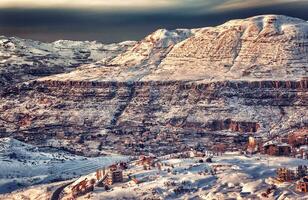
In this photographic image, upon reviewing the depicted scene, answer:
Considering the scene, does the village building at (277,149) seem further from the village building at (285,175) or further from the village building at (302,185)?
the village building at (302,185)

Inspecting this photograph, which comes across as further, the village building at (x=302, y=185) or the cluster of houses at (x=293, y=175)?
the cluster of houses at (x=293, y=175)

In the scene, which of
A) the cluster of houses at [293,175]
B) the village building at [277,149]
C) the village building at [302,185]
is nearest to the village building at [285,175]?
the cluster of houses at [293,175]

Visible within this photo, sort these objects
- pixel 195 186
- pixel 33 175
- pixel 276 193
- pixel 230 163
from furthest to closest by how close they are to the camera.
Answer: pixel 33 175
pixel 230 163
pixel 195 186
pixel 276 193

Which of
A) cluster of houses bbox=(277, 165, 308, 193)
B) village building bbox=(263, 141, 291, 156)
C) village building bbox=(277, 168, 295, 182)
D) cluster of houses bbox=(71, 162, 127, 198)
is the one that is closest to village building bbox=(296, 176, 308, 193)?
cluster of houses bbox=(277, 165, 308, 193)

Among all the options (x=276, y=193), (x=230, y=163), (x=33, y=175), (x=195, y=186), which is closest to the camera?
(x=276, y=193)

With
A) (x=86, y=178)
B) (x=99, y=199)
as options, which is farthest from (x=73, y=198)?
(x=86, y=178)

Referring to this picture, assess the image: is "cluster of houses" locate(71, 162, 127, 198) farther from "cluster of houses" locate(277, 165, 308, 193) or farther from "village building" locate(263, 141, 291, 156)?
"village building" locate(263, 141, 291, 156)

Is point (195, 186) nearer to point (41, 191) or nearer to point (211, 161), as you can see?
point (211, 161)

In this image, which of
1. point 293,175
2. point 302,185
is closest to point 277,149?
point 293,175

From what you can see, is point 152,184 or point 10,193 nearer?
point 152,184

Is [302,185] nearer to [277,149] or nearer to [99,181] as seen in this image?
[99,181]

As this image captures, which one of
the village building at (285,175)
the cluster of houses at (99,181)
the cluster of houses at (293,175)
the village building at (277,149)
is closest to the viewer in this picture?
the cluster of houses at (293,175)
